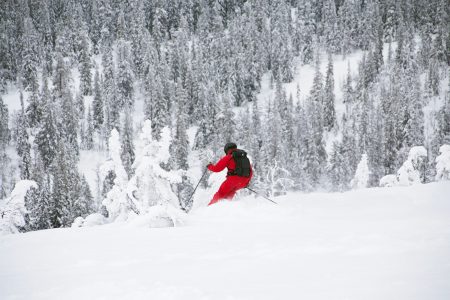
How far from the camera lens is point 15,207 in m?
10.2

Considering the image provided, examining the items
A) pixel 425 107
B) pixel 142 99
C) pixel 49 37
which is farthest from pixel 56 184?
pixel 425 107

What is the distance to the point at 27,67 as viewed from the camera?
6700cm

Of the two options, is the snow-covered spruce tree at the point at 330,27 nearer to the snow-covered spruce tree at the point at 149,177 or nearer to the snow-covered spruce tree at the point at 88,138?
the snow-covered spruce tree at the point at 88,138

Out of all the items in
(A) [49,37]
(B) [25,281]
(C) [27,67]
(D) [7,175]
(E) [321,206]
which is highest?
(A) [49,37]

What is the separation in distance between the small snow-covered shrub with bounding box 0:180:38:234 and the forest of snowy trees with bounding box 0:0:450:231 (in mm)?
26152

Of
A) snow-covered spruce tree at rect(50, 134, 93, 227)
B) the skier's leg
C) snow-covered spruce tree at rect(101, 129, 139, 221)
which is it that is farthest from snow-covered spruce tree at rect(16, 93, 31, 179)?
the skier's leg

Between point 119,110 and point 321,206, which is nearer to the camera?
point 321,206

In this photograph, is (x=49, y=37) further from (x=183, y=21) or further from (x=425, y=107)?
(x=425, y=107)

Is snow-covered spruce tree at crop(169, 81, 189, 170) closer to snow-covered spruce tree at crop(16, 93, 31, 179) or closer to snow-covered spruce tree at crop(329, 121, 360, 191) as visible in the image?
snow-covered spruce tree at crop(329, 121, 360, 191)

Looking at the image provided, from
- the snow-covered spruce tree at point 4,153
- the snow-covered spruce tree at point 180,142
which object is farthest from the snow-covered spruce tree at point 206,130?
the snow-covered spruce tree at point 4,153

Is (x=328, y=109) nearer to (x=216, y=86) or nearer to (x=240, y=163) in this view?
(x=216, y=86)

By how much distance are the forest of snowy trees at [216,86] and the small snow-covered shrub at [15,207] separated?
85.8 feet

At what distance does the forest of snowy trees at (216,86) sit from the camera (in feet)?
162

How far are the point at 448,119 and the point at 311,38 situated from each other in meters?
33.5
